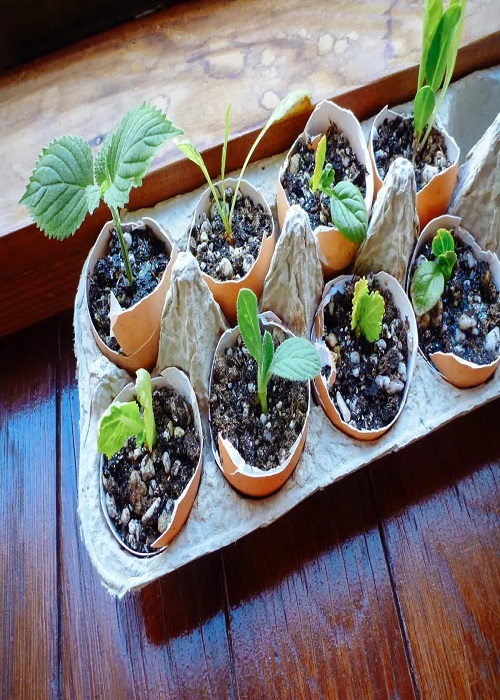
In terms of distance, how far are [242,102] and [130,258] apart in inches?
12.0

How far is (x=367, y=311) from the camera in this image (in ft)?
2.34

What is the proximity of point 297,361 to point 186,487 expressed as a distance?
184 mm

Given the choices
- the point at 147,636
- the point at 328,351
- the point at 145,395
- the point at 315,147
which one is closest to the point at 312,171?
the point at 315,147

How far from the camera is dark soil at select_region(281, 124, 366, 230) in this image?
79 centimetres

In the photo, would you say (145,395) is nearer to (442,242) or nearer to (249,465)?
(249,465)

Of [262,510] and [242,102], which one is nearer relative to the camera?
[262,510]

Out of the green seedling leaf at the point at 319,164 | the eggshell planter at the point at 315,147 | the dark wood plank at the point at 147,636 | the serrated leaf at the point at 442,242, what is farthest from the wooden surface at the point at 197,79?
the dark wood plank at the point at 147,636

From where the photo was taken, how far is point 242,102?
894 mm

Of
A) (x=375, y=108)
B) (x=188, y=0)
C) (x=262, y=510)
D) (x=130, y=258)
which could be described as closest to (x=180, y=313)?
(x=130, y=258)

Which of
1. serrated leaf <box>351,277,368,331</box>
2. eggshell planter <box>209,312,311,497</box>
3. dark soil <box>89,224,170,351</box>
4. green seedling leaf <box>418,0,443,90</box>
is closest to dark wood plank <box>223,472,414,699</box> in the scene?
eggshell planter <box>209,312,311,497</box>

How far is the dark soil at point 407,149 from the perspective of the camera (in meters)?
0.82

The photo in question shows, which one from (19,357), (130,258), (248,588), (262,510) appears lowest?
(248,588)

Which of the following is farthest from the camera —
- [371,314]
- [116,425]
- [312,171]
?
[312,171]

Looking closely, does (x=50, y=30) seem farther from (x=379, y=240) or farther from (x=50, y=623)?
(x=50, y=623)
